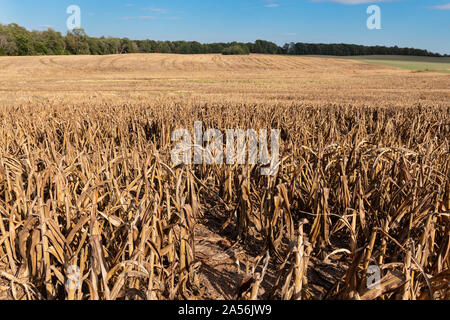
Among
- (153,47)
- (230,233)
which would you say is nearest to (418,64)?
(230,233)

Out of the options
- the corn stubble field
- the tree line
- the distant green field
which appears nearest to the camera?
the corn stubble field

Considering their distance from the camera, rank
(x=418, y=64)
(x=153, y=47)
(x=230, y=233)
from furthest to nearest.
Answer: (x=153, y=47), (x=418, y=64), (x=230, y=233)

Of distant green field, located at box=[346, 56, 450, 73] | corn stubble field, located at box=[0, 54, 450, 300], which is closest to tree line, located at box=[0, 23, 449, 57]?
distant green field, located at box=[346, 56, 450, 73]

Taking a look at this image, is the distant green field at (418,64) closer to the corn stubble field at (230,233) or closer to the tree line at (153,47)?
the tree line at (153,47)

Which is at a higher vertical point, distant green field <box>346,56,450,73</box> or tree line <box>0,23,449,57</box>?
tree line <box>0,23,449,57</box>

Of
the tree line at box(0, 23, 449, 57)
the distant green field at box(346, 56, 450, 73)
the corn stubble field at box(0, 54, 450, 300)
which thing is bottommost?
the corn stubble field at box(0, 54, 450, 300)

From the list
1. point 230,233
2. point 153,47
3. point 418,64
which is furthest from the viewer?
point 153,47

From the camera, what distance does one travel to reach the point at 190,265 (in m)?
1.46

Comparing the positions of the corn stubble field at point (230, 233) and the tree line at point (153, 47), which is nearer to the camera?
the corn stubble field at point (230, 233)

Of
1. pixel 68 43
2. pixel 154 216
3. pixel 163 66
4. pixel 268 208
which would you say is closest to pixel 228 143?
pixel 268 208

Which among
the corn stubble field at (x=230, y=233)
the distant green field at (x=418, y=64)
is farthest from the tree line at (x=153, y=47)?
the corn stubble field at (x=230, y=233)

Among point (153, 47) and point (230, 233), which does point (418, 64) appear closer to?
point (230, 233)

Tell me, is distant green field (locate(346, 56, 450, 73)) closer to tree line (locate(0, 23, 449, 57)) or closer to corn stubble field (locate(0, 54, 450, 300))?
tree line (locate(0, 23, 449, 57))
